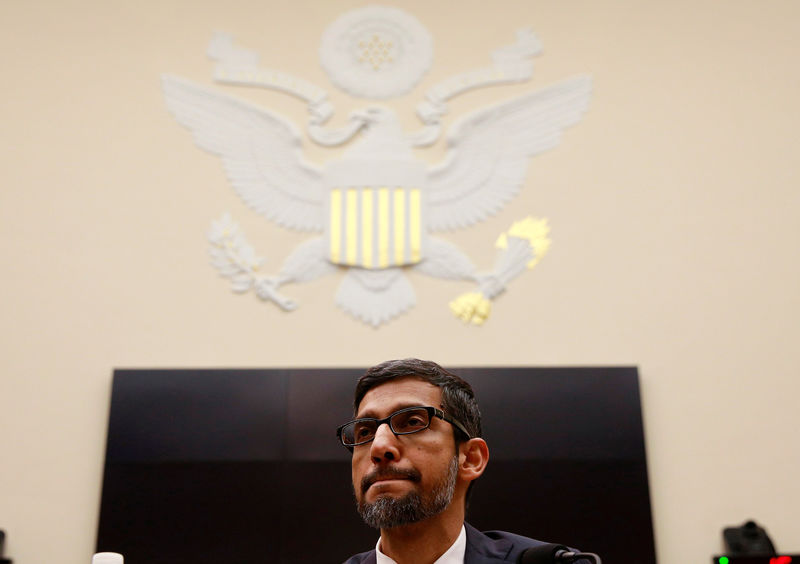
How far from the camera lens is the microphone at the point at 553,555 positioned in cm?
146

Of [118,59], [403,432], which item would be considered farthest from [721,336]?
[118,59]

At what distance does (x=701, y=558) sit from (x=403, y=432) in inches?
124

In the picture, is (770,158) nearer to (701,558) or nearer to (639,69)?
(639,69)

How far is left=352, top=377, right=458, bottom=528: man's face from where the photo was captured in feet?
5.52

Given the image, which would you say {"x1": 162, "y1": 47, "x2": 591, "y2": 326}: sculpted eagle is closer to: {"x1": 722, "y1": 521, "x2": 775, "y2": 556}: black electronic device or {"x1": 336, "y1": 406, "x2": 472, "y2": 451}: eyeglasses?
{"x1": 722, "y1": 521, "x2": 775, "y2": 556}: black electronic device

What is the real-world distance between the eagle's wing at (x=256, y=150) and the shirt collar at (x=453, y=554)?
10.2ft

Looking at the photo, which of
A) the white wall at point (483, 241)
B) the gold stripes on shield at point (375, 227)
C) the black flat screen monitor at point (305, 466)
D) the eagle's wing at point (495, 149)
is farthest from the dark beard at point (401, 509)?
the eagle's wing at point (495, 149)

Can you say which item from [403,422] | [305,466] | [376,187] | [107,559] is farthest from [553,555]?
[376,187]

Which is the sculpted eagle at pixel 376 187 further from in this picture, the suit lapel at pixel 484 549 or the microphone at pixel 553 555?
the microphone at pixel 553 555

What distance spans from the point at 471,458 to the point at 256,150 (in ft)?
11.0

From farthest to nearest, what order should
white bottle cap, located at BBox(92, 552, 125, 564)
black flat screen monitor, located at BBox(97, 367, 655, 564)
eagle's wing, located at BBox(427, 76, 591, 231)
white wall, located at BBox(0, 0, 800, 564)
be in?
eagle's wing, located at BBox(427, 76, 591, 231)
white wall, located at BBox(0, 0, 800, 564)
black flat screen monitor, located at BBox(97, 367, 655, 564)
white bottle cap, located at BBox(92, 552, 125, 564)

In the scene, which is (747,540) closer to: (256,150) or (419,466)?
(419,466)

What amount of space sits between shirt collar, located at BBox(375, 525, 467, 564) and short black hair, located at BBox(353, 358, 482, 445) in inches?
8.0

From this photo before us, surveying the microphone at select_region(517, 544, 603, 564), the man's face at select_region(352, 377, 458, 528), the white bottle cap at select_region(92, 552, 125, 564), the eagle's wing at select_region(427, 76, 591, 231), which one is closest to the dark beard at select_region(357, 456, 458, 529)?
the man's face at select_region(352, 377, 458, 528)
